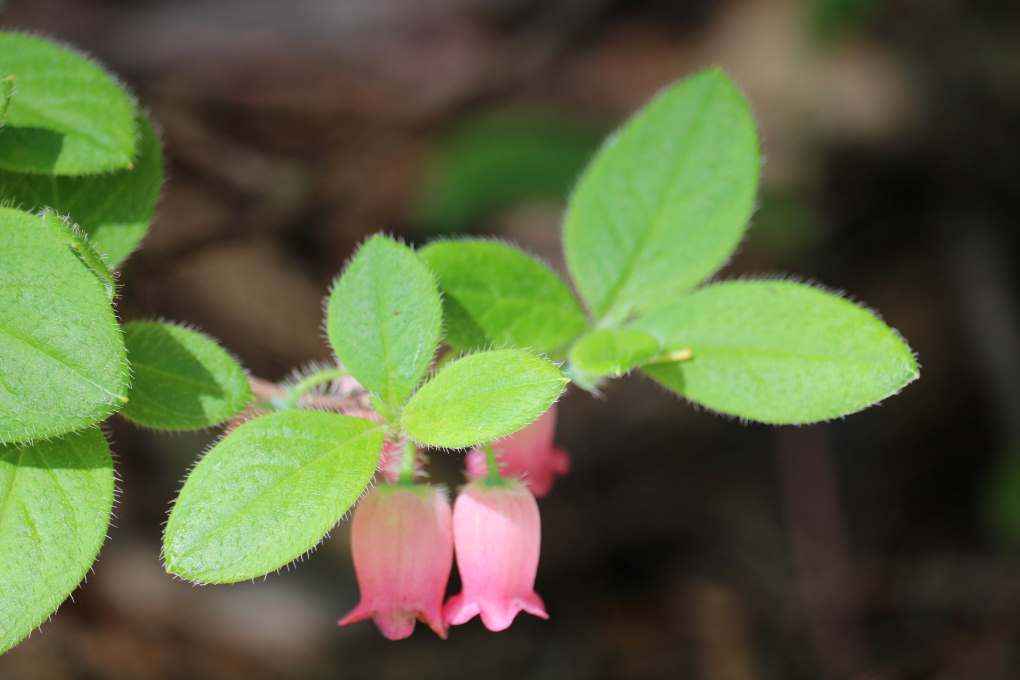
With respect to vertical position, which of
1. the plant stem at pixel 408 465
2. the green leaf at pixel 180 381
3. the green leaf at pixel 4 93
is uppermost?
the green leaf at pixel 4 93

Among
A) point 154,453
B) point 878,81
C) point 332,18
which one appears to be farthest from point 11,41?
point 878,81

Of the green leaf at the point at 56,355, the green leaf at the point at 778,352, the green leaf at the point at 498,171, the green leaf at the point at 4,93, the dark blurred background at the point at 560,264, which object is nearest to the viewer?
the green leaf at the point at 56,355

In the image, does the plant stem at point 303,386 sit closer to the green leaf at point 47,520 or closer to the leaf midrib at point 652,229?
the green leaf at point 47,520

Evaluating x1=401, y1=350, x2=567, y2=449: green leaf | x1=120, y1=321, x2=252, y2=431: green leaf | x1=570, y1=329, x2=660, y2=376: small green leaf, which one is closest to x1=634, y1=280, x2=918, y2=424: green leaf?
x1=570, y1=329, x2=660, y2=376: small green leaf

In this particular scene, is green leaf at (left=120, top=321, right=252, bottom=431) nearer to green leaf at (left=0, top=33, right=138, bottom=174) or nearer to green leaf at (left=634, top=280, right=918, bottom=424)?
green leaf at (left=0, top=33, right=138, bottom=174)

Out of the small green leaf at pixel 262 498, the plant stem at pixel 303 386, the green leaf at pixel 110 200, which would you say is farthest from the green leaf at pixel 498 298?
the green leaf at pixel 110 200

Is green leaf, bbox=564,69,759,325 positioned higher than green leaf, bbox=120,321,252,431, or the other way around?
green leaf, bbox=564,69,759,325
